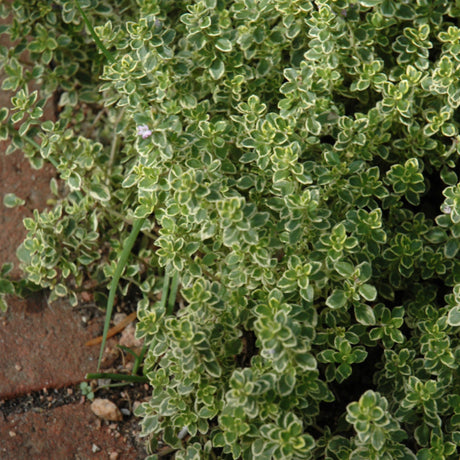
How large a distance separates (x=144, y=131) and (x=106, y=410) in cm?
103

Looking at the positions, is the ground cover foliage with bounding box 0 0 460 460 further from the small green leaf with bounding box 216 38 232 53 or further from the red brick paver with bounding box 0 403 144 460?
the red brick paver with bounding box 0 403 144 460

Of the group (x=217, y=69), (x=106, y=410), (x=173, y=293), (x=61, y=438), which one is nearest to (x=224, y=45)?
(x=217, y=69)

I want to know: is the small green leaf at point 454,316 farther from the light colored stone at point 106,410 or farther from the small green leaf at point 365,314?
the light colored stone at point 106,410

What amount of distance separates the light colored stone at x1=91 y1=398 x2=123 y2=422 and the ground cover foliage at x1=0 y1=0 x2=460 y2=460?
0.24 metres

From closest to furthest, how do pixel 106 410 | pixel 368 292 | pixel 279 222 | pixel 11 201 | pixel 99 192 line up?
pixel 368 292 < pixel 279 222 < pixel 106 410 < pixel 99 192 < pixel 11 201

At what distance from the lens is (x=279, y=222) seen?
2.23m

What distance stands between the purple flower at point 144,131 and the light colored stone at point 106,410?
100 centimetres

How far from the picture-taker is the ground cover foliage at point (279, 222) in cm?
207

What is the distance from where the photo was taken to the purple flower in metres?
2.28

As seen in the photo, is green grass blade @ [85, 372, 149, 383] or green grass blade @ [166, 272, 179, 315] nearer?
green grass blade @ [85, 372, 149, 383]

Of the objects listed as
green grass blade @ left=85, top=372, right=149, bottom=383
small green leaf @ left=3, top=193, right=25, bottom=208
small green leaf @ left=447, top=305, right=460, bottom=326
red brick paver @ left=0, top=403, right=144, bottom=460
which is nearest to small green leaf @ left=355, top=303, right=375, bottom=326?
small green leaf @ left=447, top=305, right=460, bottom=326

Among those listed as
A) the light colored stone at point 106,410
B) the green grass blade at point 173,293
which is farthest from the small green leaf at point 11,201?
the light colored stone at point 106,410

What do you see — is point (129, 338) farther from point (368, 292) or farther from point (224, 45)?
point (224, 45)

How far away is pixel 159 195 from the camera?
2.37 m
